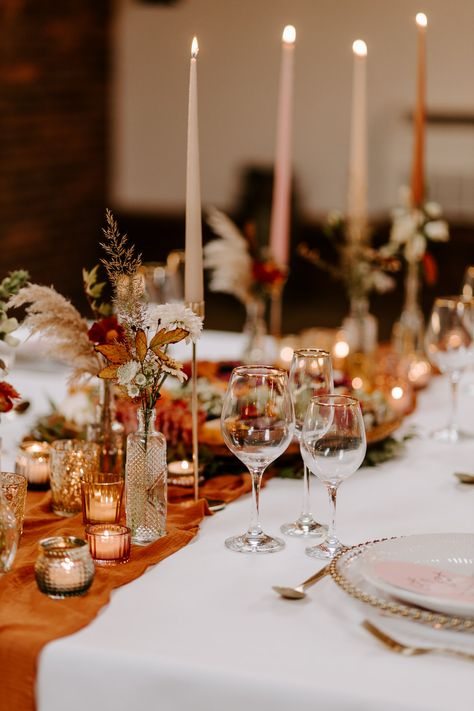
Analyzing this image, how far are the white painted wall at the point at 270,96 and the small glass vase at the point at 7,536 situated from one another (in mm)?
6906

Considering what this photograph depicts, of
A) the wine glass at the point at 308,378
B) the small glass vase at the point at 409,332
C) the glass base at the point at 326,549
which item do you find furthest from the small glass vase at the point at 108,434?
the small glass vase at the point at 409,332

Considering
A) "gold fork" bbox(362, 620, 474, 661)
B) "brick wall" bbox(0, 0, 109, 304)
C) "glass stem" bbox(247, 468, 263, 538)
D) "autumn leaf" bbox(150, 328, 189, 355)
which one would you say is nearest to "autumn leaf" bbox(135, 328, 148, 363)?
"autumn leaf" bbox(150, 328, 189, 355)

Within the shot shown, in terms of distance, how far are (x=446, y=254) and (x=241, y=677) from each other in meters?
6.03

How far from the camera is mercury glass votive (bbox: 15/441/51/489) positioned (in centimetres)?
177

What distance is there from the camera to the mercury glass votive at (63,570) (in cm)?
126

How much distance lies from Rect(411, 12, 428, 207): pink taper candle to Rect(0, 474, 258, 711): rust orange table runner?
47.8 inches

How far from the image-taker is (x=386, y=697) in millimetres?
1044

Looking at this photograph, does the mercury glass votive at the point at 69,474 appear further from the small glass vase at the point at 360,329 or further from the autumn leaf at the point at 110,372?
the small glass vase at the point at 360,329

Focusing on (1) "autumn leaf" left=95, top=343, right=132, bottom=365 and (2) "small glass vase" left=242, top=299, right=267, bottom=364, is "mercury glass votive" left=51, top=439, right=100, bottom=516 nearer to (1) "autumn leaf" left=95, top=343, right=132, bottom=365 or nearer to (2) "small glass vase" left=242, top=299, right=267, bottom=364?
(1) "autumn leaf" left=95, top=343, right=132, bottom=365

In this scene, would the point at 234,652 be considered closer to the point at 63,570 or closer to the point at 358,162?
the point at 63,570

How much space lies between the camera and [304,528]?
1.55m

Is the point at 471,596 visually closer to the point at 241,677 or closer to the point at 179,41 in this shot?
the point at 241,677

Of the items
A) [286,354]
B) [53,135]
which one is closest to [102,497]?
[286,354]

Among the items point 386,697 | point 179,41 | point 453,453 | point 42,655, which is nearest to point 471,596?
point 386,697
